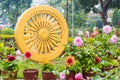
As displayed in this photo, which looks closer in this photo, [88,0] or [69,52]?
[69,52]

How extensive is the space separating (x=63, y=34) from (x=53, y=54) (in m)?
→ 0.70

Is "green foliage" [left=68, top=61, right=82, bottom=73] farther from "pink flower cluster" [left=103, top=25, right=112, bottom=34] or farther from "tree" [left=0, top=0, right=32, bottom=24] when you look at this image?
"tree" [left=0, top=0, right=32, bottom=24]

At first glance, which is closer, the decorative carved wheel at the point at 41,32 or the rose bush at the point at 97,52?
the rose bush at the point at 97,52

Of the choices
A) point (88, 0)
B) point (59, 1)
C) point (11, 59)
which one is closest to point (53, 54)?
point (11, 59)

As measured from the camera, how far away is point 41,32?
875 cm

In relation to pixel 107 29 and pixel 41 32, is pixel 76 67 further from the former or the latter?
pixel 41 32

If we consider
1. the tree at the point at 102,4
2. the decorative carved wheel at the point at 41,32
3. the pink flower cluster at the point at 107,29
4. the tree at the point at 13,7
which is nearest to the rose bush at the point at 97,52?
the pink flower cluster at the point at 107,29

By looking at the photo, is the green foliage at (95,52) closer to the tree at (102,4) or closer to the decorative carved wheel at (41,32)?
the decorative carved wheel at (41,32)

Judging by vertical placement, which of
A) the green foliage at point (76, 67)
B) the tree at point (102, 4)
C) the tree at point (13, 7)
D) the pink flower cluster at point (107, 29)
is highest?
the tree at point (13, 7)

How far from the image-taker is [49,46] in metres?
9.02

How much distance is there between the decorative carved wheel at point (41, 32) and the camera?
8.45 metres

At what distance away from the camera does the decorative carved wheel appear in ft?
27.7

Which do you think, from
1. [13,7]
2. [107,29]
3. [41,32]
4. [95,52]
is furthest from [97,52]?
[13,7]

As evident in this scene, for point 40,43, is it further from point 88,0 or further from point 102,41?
point 88,0
